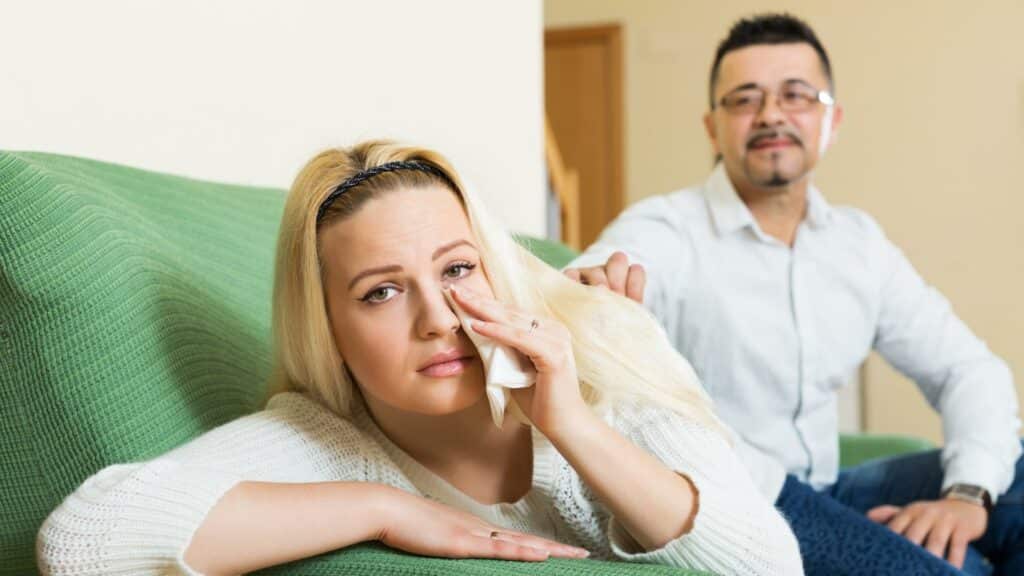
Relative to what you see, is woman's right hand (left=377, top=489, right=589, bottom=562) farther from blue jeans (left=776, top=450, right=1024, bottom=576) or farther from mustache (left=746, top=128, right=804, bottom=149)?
mustache (left=746, top=128, right=804, bottom=149)

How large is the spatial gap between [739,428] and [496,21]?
1.23m

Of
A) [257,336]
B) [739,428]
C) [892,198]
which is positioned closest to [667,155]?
[892,198]

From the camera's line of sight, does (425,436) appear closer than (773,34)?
Yes

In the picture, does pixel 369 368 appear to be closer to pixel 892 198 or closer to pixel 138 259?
pixel 138 259

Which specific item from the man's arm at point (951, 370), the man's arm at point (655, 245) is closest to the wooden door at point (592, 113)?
the man's arm at point (951, 370)

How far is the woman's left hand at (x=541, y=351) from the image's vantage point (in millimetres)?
1013

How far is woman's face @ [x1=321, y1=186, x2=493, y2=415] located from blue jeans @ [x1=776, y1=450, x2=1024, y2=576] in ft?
2.06

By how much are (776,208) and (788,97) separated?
0.74 feet

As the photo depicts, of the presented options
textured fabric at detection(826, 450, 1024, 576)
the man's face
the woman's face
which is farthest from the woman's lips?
the man's face

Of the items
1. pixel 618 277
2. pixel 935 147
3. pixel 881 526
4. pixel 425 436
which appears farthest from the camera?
pixel 935 147

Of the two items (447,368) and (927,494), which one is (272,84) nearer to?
(447,368)

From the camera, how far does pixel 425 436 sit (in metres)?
1.21

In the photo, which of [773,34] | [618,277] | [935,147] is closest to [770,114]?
[773,34]

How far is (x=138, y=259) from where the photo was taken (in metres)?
1.11
